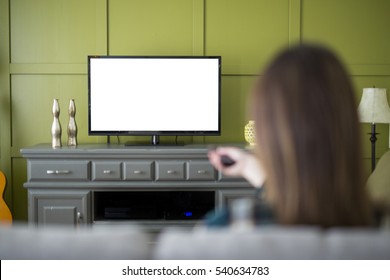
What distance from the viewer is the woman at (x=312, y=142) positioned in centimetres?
82

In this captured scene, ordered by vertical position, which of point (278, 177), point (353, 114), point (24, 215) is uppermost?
point (353, 114)

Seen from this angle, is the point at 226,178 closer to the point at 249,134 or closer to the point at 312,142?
the point at 249,134

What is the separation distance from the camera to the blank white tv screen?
12.7 ft

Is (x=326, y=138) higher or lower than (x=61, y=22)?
lower

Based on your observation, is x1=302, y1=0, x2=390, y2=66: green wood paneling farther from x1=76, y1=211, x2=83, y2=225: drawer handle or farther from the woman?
the woman

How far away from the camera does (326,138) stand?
83 cm

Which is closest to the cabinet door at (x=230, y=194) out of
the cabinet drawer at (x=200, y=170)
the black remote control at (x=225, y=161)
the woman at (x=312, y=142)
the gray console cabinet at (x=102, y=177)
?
the gray console cabinet at (x=102, y=177)

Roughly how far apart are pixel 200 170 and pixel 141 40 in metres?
1.16

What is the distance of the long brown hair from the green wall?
10.7 ft

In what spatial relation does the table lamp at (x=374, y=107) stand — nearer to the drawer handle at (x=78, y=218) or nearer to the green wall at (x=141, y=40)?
the green wall at (x=141, y=40)

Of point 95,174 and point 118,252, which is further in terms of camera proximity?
point 95,174

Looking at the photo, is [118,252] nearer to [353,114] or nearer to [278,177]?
[278,177]
